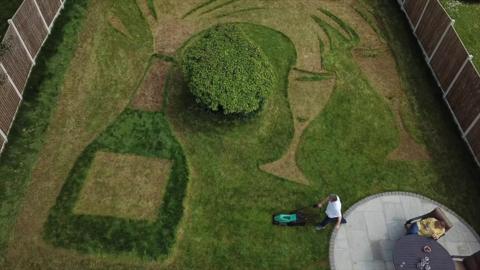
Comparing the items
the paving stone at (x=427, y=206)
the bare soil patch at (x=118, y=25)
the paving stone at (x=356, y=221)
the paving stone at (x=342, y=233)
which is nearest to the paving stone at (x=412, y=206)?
the paving stone at (x=427, y=206)

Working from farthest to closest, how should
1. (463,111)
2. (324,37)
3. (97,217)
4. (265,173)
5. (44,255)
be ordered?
1. (324,37)
2. (463,111)
3. (265,173)
4. (97,217)
5. (44,255)

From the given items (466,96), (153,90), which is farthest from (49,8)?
(466,96)

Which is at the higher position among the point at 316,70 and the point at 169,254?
the point at 316,70

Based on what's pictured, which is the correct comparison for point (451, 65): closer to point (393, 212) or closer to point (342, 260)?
point (393, 212)

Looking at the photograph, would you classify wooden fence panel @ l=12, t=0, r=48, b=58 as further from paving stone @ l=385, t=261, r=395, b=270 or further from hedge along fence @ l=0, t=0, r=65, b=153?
paving stone @ l=385, t=261, r=395, b=270

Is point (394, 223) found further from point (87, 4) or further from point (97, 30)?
point (87, 4)

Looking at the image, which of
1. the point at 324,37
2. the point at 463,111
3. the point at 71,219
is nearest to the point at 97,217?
the point at 71,219

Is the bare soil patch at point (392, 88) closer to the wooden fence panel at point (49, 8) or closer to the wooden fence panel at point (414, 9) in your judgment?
the wooden fence panel at point (414, 9)
